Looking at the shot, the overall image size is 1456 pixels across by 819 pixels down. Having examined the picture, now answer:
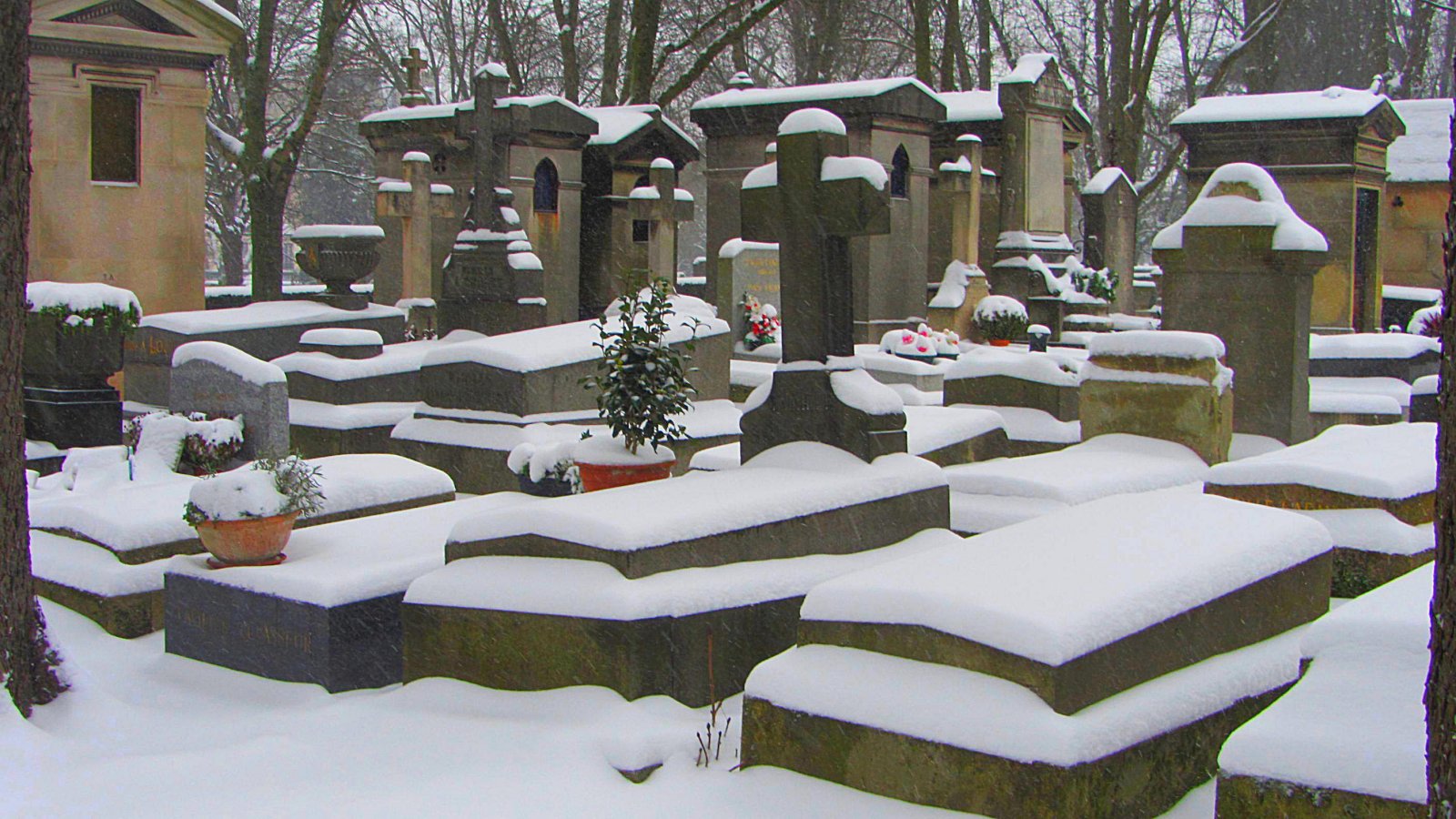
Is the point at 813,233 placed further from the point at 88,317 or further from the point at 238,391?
the point at 88,317

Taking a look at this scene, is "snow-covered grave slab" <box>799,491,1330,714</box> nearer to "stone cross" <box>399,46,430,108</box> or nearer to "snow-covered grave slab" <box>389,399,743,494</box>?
"snow-covered grave slab" <box>389,399,743,494</box>

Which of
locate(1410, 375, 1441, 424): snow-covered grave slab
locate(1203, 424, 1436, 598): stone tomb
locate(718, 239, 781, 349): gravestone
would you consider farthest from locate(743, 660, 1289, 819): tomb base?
locate(718, 239, 781, 349): gravestone

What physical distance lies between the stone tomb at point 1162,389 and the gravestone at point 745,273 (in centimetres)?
708

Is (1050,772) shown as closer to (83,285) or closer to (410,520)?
(410,520)

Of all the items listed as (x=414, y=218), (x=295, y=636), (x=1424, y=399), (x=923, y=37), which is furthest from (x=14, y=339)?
(x=923, y=37)

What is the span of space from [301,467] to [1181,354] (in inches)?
215

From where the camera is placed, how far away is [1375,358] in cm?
1329

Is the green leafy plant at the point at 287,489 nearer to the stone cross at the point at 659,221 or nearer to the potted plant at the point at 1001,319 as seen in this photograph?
the stone cross at the point at 659,221

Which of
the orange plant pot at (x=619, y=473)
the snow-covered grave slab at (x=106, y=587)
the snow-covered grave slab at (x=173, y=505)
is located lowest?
the snow-covered grave slab at (x=106, y=587)

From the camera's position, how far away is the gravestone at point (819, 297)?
6918 mm

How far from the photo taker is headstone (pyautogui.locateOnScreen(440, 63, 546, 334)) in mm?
14852

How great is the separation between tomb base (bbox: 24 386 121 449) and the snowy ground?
5787 mm

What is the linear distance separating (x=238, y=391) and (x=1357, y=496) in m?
7.37

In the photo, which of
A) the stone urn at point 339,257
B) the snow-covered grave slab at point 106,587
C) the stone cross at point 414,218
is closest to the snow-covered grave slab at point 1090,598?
the snow-covered grave slab at point 106,587
